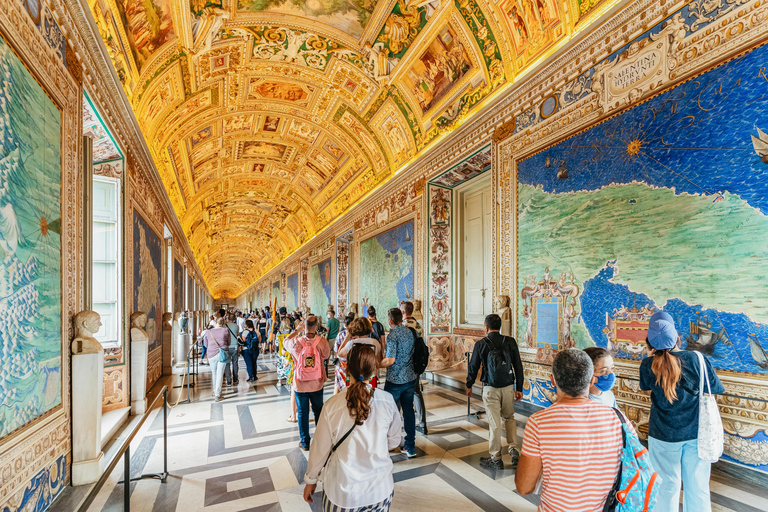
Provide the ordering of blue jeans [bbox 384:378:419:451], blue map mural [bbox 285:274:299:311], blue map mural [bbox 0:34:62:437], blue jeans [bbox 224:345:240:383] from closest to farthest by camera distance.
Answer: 1. blue map mural [bbox 0:34:62:437]
2. blue jeans [bbox 384:378:419:451]
3. blue jeans [bbox 224:345:240:383]
4. blue map mural [bbox 285:274:299:311]

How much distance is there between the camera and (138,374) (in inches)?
288

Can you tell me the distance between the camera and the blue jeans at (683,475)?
10.1ft

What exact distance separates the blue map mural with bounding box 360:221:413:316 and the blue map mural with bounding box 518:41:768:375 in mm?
5807

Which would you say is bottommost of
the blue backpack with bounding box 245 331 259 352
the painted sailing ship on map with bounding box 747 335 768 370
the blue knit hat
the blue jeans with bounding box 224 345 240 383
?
the blue jeans with bounding box 224 345 240 383

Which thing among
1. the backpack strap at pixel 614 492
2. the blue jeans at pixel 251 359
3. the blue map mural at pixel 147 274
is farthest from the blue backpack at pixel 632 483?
the blue jeans at pixel 251 359

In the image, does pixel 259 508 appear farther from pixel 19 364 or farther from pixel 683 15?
pixel 683 15

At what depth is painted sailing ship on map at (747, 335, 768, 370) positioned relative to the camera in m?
4.06

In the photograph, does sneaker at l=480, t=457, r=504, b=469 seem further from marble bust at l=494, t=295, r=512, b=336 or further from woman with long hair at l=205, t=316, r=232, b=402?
woman with long hair at l=205, t=316, r=232, b=402

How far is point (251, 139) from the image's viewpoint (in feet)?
49.8

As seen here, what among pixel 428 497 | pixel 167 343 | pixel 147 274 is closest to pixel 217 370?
pixel 147 274

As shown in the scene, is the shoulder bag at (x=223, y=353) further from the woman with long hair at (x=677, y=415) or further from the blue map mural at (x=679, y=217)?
the woman with long hair at (x=677, y=415)

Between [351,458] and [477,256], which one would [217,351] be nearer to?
[477,256]

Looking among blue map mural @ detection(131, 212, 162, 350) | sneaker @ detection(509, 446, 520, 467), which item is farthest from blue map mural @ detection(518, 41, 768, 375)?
blue map mural @ detection(131, 212, 162, 350)

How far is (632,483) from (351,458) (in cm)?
148
